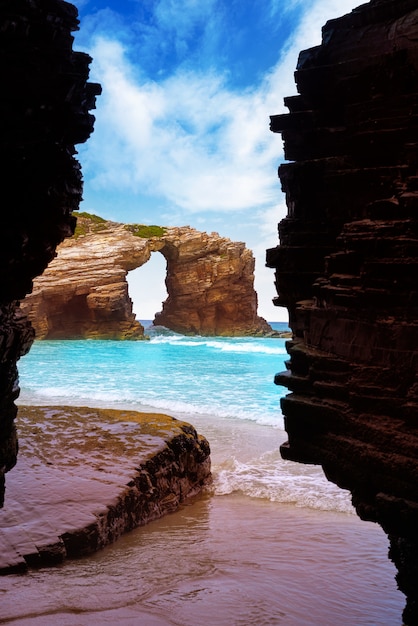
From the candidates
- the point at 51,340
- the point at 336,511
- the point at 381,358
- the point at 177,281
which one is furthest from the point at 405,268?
the point at 177,281

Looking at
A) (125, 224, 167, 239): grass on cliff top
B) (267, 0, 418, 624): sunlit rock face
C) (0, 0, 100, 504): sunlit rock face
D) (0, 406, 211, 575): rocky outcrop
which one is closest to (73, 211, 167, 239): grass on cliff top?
(125, 224, 167, 239): grass on cliff top

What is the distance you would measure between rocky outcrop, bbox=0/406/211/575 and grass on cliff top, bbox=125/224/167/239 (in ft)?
146

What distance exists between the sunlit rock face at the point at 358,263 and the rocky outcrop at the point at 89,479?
3181 mm

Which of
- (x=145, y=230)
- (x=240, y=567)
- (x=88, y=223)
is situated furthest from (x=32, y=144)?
(x=88, y=223)

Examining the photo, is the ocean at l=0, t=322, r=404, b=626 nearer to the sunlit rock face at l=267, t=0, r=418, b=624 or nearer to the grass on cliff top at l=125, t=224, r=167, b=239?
the sunlit rock face at l=267, t=0, r=418, b=624

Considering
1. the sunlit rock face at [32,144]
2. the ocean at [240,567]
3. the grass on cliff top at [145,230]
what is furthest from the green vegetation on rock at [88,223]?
the sunlit rock face at [32,144]

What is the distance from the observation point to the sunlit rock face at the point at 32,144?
13.6 ft

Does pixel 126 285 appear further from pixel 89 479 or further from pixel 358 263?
pixel 358 263

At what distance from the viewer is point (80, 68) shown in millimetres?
4602

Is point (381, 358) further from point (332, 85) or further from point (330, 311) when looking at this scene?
point (332, 85)

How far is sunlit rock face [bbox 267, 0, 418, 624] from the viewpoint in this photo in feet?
11.5

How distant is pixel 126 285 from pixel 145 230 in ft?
25.7

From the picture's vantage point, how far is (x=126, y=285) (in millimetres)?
50594

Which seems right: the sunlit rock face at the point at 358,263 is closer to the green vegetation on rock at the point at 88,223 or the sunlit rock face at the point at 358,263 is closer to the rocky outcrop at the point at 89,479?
the rocky outcrop at the point at 89,479
